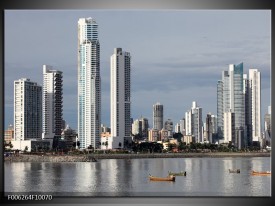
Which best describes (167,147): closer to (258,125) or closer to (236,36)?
(258,125)

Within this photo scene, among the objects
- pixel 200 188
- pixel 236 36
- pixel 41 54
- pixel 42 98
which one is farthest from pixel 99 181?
pixel 236 36

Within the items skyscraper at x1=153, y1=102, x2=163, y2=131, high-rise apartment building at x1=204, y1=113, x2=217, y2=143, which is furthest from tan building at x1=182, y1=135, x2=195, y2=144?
skyscraper at x1=153, y1=102, x2=163, y2=131

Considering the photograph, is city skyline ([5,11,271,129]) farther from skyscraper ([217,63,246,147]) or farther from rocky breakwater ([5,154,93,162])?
rocky breakwater ([5,154,93,162])

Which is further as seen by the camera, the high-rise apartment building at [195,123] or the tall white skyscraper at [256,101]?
the high-rise apartment building at [195,123]
